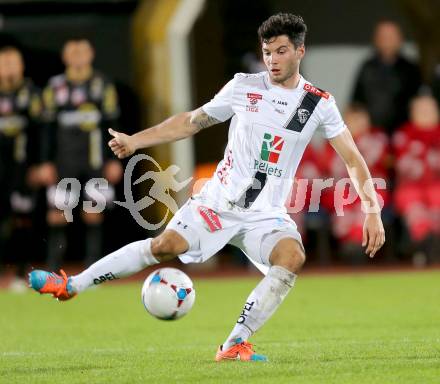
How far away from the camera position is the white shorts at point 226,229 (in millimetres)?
7676

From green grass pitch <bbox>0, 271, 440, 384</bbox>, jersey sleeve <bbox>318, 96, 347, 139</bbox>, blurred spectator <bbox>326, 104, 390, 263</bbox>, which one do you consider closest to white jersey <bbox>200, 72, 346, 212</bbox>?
jersey sleeve <bbox>318, 96, 347, 139</bbox>

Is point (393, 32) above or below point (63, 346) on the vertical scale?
above

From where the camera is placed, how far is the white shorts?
25.2ft

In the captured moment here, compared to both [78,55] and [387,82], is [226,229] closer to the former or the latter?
[78,55]

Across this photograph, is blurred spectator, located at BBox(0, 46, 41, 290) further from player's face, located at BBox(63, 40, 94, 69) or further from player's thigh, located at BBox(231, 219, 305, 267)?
player's thigh, located at BBox(231, 219, 305, 267)

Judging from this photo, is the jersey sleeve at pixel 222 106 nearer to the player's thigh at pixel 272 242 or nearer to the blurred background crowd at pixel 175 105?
the player's thigh at pixel 272 242

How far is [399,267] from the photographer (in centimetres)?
1622

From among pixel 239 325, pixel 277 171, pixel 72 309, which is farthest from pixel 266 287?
pixel 72 309

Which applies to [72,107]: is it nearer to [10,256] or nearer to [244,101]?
[10,256]

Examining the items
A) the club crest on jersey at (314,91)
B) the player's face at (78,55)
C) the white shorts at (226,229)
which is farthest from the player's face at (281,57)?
the player's face at (78,55)

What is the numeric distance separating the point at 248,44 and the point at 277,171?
1063 centimetres

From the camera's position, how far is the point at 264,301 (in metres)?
7.42

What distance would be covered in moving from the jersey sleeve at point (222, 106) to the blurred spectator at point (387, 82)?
777 centimetres

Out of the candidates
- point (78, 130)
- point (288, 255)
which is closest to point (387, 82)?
point (78, 130)
